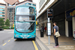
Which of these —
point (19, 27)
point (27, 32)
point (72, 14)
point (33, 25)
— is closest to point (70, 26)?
point (72, 14)

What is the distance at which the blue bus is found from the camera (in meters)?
9.06

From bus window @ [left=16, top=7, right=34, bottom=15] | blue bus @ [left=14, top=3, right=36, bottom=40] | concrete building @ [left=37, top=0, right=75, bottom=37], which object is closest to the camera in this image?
concrete building @ [left=37, top=0, right=75, bottom=37]

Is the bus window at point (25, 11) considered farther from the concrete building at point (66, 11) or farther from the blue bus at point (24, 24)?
the concrete building at point (66, 11)

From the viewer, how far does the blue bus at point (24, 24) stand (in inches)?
357

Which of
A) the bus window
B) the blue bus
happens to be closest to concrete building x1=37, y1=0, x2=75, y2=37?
the bus window

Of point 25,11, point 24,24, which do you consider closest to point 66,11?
point 25,11

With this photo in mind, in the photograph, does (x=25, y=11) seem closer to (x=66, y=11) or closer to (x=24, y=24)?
(x=24, y=24)

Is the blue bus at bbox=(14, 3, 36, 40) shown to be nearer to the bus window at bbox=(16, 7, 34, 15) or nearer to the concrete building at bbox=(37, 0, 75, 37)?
the bus window at bbox=(16, 7, 34, 15)

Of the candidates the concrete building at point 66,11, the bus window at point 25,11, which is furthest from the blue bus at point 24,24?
the concrete building at point 66,11

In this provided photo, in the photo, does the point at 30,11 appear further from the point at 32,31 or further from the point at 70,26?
the point at 70,26

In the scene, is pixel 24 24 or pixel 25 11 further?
pixel 25 11

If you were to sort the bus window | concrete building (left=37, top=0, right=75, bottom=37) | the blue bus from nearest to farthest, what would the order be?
concrete building (left=37, top=0, right=75, bottom=37), the blue bus, the bus window

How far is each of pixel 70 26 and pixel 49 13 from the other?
22.8 feet

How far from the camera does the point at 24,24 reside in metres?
9.27
